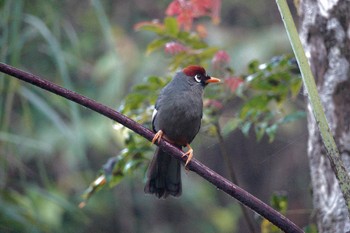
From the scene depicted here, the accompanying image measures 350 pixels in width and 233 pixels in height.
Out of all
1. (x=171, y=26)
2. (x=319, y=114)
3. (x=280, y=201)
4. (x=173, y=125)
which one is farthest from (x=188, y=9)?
A: (x=319, y=114)

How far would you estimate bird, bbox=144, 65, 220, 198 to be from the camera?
105 inches

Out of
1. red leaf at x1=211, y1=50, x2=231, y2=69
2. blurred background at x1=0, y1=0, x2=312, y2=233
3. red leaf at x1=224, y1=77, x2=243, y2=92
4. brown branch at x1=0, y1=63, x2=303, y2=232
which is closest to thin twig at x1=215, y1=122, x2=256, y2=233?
red leaf at x1=224, y1=77, x2=243, y2=92

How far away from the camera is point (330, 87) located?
2.17 m

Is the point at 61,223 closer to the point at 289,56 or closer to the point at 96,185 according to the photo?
the point at 96,185

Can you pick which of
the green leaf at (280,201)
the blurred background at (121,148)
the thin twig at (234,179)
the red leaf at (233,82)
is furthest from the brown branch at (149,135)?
the blurred background at (121,148)

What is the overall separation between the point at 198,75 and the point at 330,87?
36.2 inches

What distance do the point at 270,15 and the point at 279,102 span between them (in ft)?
13.0

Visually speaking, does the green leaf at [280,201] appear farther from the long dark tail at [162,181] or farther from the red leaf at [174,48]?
the red leaf at [174,48]

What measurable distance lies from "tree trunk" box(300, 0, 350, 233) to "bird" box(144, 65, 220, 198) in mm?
636

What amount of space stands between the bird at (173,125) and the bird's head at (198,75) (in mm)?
13

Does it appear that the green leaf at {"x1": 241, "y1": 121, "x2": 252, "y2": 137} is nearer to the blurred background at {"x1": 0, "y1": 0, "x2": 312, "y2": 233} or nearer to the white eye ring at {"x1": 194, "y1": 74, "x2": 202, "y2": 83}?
the white eye ring at {"x1": 194, "y1": 74, "x2": 202, "y2": 83}

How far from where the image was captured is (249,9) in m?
6.46

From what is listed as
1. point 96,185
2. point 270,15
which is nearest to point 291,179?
point 270,15

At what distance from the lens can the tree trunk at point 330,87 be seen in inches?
84.1
